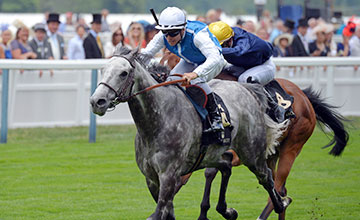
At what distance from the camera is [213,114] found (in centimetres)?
623

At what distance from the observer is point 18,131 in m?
12.0

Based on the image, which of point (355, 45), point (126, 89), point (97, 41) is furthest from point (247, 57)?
point (355, 45)

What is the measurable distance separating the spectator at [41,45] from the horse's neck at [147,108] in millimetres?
Answer: 7567

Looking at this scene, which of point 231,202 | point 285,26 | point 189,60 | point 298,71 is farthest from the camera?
point 285,26

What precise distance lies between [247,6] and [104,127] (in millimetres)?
51376

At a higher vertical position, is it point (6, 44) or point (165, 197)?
point (165, 197)

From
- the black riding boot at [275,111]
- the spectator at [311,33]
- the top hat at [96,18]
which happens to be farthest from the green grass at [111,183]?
the spectator at [311,33]

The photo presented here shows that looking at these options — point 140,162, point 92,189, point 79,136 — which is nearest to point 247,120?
point 140,162

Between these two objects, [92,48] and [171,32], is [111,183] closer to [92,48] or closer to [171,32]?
[171,32]

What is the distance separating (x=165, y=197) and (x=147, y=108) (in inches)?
27.4

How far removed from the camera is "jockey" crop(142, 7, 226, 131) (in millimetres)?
5961

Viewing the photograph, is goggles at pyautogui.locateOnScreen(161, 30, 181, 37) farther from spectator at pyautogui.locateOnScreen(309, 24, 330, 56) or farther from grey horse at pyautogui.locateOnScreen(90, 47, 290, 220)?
spectator at pyautogui.locateOnScreen(309, 24, 330, 56)

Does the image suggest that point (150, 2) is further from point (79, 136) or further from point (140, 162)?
point (140, 162)

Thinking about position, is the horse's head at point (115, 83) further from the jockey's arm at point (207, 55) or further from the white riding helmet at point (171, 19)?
the jockey's arm at point (207, 55)
